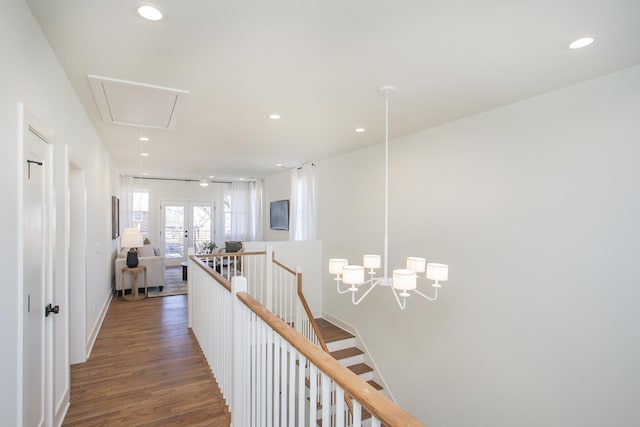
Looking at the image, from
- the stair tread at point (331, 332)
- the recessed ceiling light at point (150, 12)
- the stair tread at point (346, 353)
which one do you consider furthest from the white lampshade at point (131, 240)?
the recessed ceiling light at point (150, 12)

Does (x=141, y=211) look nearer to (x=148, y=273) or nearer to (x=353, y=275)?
(x=148, y=273)

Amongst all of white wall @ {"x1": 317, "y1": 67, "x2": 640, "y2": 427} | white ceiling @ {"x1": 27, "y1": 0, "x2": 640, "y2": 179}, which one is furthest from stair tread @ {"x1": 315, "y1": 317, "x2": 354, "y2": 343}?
white ceiling @ {"x1": 27, "y1": 0, "x2": 640, "y2": 179}

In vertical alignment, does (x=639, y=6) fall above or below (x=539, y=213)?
above

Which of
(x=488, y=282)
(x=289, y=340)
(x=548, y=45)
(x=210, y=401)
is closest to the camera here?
(x=289, y=340)

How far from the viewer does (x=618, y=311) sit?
7.73 ft

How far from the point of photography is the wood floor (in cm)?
254

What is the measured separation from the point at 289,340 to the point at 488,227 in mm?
2616

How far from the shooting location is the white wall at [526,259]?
237cm

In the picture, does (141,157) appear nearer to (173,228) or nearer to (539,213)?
(173,228)

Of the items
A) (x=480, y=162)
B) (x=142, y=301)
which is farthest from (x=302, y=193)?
(x=480, y=162)

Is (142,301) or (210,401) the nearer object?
(210,401)

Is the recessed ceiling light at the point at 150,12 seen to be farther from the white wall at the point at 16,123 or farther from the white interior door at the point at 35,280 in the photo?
the white interior door at the point at 35,280

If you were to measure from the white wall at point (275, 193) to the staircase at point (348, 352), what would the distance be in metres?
2.99

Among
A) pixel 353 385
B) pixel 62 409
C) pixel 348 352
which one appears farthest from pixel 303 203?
pixel 353 385
